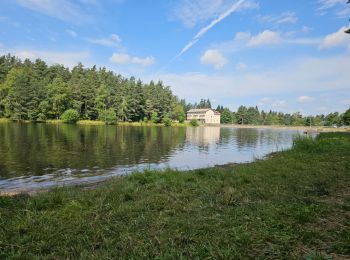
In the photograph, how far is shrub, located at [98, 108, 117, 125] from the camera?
10556 cm

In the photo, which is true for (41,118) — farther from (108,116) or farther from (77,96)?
(108,116)

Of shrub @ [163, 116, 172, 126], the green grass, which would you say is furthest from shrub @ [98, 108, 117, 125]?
the green grass

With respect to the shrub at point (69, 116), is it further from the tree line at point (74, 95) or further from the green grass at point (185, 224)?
the green grass at point (185, 224)

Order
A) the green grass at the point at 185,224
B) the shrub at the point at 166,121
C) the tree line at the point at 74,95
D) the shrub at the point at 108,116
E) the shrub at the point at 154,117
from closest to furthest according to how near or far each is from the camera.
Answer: the green grass at the point at 185,224, the tree line at the point at 74,95, the shrub at the point at 108,116, the shrub at the point at 154,117, the shrub at the point at 166,121

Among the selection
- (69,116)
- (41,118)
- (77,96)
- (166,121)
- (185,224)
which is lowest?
(185,224)

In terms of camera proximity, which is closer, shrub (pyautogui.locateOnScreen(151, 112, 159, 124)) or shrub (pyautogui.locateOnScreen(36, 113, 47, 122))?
shrub (pyautogui.locateOnScreen(36, 113, 47, 122))

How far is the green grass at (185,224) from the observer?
14.2 ft

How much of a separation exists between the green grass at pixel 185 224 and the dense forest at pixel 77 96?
95051mm

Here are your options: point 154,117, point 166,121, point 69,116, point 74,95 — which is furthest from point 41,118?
point 166,121

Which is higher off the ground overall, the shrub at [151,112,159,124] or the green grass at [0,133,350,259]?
the shrub at [151,112,159,124]

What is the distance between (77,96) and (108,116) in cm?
1338

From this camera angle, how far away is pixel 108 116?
105 m

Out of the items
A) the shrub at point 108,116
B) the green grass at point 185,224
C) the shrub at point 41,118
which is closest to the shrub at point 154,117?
the shrub at point 108,116

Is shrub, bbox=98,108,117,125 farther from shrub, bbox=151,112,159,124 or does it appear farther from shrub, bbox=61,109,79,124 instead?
shrub, bbox=151,112,159,124
